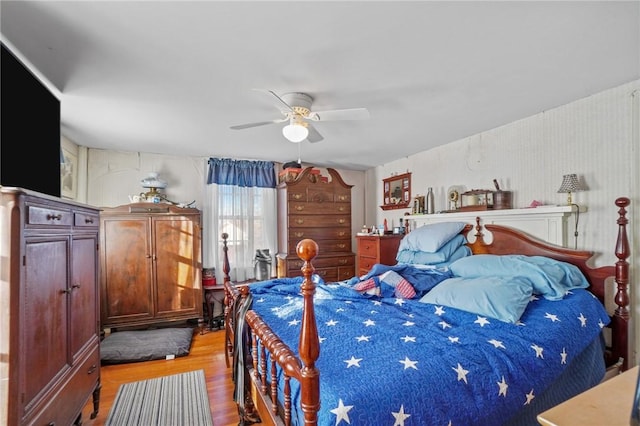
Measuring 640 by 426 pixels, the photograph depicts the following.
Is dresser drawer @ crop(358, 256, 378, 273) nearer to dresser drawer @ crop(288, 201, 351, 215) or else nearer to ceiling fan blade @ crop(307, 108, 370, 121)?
dresser drawer @ crop(288, 201, 351, 215)

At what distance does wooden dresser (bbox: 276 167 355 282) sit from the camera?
13.7 ft

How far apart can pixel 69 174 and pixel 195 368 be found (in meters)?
2.56

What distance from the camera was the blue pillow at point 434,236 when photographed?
311 centimetres

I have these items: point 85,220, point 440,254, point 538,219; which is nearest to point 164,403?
point 85,220

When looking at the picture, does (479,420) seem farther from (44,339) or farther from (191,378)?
(191,378)

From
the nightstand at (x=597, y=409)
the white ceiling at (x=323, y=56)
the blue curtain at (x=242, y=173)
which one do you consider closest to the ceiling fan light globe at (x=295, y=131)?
the white ceiling at (x=323, y=56)

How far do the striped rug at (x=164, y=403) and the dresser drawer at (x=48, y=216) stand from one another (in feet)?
4.85

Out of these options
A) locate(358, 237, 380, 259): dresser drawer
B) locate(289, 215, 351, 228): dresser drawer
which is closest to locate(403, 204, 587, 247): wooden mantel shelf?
locate(358, 237, 380, 259): dresser drawer

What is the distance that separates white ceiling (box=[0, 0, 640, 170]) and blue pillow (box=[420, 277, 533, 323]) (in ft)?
4.64

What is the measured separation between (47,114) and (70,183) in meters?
1.70

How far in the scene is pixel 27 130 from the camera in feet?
5.69

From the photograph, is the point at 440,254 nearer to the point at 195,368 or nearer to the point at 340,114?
the point at 340,114

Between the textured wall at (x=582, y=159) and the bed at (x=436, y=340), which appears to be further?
the textured wall at (x=582, y=159)

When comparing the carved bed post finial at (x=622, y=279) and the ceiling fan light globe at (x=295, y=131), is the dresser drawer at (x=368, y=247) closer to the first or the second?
the ceiling fan light globe at (x=295, y=131)
